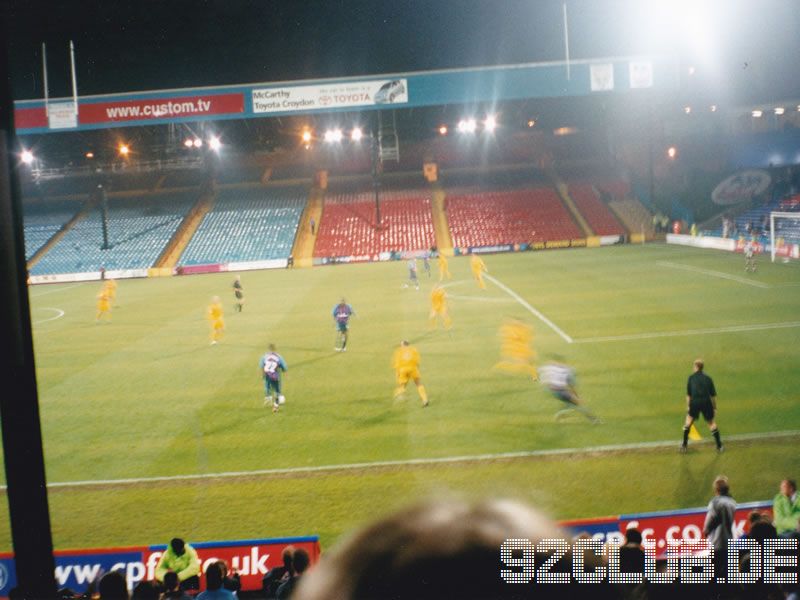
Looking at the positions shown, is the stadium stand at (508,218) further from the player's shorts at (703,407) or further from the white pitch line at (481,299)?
the player's shorts at (703,407)

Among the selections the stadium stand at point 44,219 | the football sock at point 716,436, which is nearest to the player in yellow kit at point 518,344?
the football sock at point 716,436

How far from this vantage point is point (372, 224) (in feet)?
190

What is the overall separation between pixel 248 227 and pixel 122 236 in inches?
433

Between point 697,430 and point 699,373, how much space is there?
200 centimetres

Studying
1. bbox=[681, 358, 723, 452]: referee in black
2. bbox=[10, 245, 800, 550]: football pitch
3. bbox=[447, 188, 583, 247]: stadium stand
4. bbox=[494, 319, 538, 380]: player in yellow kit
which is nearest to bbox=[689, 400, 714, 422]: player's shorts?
bbox=[681, 358, 723, 452]: referee in black

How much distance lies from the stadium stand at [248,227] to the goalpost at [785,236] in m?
35.2

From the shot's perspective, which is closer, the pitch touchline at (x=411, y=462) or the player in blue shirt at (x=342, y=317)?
the pitch touchline at (x=411, y=462)

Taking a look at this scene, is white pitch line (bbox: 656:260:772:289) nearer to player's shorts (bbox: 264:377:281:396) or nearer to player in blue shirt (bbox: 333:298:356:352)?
player in blue shirt (bbox: 333:298:356:352)

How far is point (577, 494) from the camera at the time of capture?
10.3 metres

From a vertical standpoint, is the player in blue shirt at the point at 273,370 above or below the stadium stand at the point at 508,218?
below

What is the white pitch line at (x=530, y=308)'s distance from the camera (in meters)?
21.1

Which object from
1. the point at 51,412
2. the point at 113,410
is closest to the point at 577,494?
the point at 113,410

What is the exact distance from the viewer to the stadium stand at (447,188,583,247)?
181ft

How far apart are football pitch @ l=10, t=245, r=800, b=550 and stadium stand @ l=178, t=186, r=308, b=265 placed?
24659 mm
